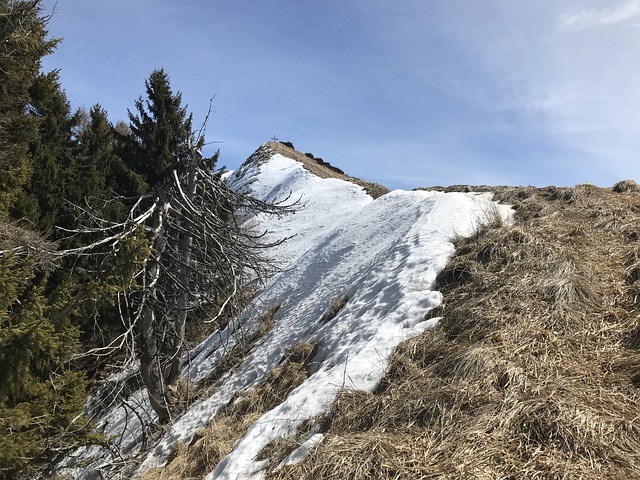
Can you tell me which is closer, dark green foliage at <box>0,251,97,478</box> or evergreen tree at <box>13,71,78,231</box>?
dark green foliage at <box>0,251,97,478</box>

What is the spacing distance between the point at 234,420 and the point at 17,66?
8522 mm

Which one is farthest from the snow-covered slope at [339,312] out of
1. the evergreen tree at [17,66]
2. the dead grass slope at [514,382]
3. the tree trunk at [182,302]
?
the evergreen tree at [17,66]

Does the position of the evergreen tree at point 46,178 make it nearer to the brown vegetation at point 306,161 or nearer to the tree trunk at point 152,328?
the tree trunk at point 152,328

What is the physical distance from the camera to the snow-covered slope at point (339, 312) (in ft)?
17.5

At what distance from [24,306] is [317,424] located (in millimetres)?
4225

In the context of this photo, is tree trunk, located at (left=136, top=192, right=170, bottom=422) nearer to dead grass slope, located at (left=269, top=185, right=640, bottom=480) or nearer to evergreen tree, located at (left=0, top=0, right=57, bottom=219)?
evergreen tree, located at (left=0, top=0, right=57, bottom=219)

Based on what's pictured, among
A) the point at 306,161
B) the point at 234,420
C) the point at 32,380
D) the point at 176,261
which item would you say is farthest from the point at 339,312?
the point at 306,161

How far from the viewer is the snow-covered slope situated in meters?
5.34

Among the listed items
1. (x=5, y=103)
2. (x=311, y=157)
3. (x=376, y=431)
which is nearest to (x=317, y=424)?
(x=376, y=431)

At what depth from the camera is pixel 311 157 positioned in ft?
131

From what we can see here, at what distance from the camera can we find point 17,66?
888 centimetres

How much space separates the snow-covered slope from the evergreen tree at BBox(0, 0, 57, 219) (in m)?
4.81

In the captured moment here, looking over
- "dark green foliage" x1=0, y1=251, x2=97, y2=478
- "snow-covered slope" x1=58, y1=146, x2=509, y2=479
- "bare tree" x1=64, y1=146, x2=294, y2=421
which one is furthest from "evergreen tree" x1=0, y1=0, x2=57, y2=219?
"snow-covered slope" x1=58, y1=146, x2=509, y2=479

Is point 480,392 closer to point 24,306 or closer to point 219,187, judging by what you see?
point 24,306
